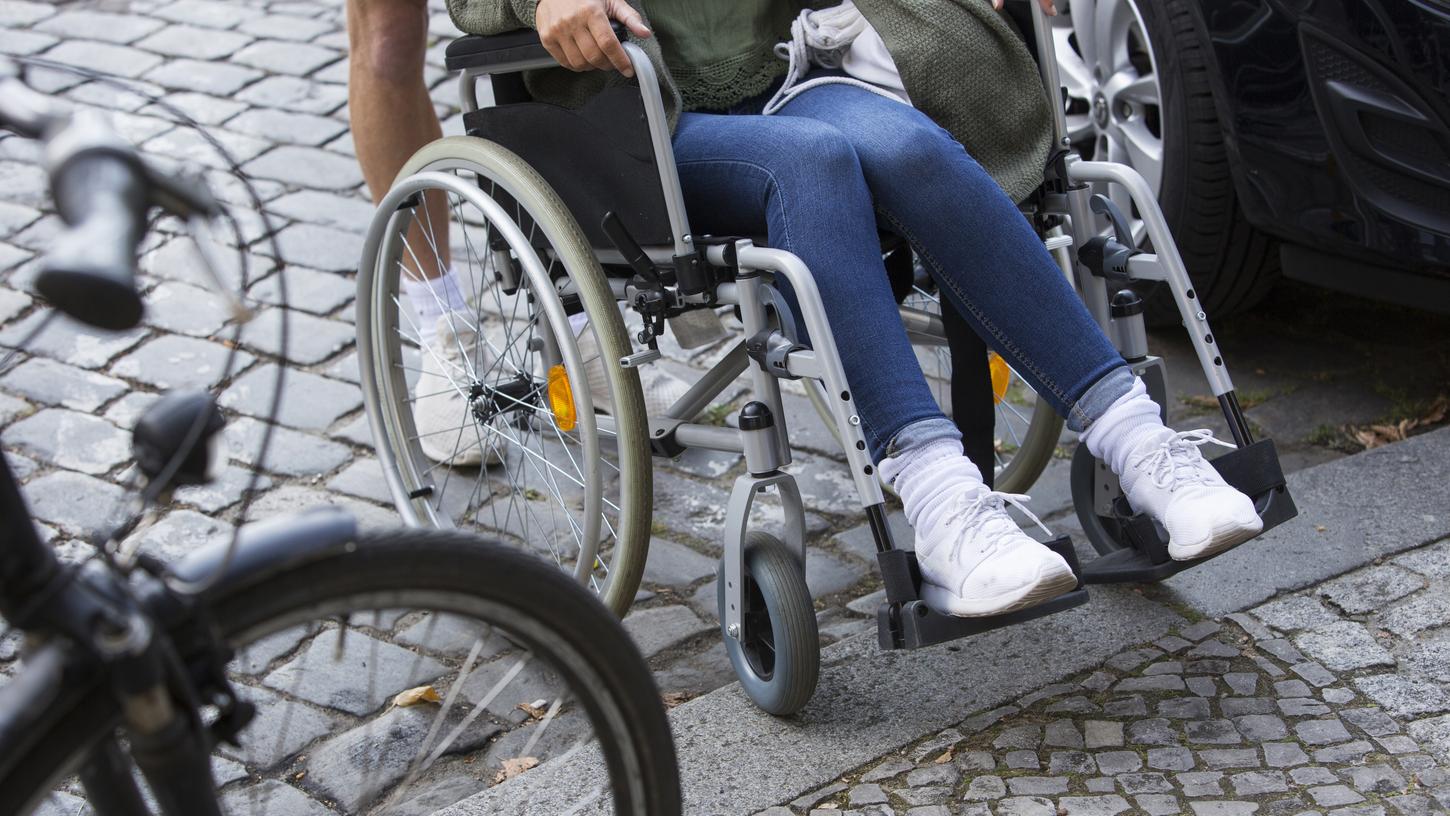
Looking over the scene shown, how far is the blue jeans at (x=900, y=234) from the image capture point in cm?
221

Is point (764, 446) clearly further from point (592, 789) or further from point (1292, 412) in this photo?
point (1292, 412)

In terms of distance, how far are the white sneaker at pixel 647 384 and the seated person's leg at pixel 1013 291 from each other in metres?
1.14

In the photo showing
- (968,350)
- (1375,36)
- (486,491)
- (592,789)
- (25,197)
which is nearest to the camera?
(592,789)

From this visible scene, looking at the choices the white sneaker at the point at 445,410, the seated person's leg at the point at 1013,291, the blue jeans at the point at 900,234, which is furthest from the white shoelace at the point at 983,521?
the white sneaker at the point at 445,410

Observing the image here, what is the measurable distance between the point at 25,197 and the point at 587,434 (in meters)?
3.17

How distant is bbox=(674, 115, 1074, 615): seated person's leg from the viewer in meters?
2.09

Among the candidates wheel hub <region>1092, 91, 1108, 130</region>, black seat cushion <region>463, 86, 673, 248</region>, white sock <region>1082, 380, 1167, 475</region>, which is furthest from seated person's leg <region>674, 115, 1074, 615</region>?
wheel hub <region>1092, 91, 1108, 130</region>

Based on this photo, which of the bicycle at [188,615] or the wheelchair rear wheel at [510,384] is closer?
the bicycle at [188,615]

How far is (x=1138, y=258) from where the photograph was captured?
→ 2490 mm

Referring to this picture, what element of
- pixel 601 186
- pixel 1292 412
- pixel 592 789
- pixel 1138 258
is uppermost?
pixel 601 186

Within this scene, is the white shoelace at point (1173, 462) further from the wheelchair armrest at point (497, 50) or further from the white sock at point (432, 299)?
the white sock at point (432, 299)

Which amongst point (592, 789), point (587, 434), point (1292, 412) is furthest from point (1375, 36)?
point (592, 789)

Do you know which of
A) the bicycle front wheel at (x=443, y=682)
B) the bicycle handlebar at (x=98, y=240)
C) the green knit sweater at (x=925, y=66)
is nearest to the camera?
the bicycle handlebar at (x=98, y=240)

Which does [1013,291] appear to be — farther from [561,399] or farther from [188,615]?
[188,615]
